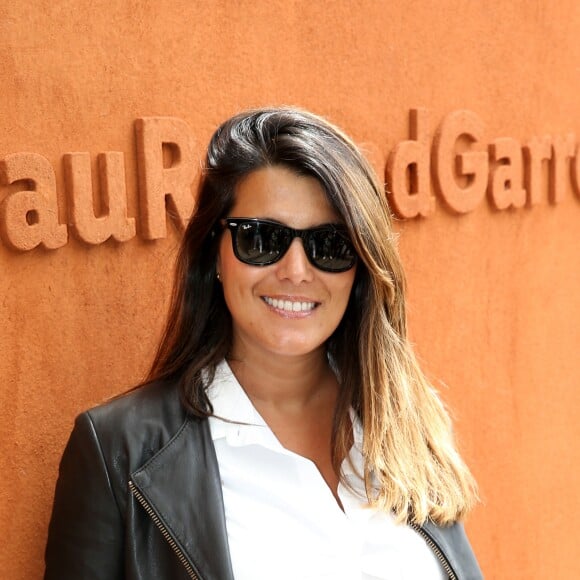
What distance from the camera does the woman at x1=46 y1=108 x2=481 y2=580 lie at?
2.33 metres

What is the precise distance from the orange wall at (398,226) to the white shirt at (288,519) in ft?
1.58

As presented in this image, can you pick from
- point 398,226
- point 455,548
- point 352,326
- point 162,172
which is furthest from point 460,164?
point 455,548

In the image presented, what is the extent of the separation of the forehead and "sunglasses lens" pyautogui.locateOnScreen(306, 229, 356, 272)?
35 mm

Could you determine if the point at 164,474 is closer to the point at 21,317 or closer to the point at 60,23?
the point at 21,317

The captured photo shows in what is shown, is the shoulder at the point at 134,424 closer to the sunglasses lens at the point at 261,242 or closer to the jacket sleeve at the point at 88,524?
the jacket sleeve at the point at 88,524

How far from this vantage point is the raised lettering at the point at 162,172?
9.27 feet

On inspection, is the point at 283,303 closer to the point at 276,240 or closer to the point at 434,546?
the point at 276,240

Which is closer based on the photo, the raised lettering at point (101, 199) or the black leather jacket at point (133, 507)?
the black leather jacket at point (133, 507)

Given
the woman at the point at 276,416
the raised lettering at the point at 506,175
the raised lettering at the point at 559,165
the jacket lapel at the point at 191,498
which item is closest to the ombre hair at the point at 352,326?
the woman at the point at 276,416

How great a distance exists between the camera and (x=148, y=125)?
2822 millimetres

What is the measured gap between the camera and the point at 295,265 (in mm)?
2439

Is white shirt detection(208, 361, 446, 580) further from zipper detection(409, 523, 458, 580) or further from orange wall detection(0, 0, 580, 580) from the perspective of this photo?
orange wall detection(0, 0, 580, 580)

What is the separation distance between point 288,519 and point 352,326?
0.59 metres

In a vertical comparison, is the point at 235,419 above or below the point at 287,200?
below
